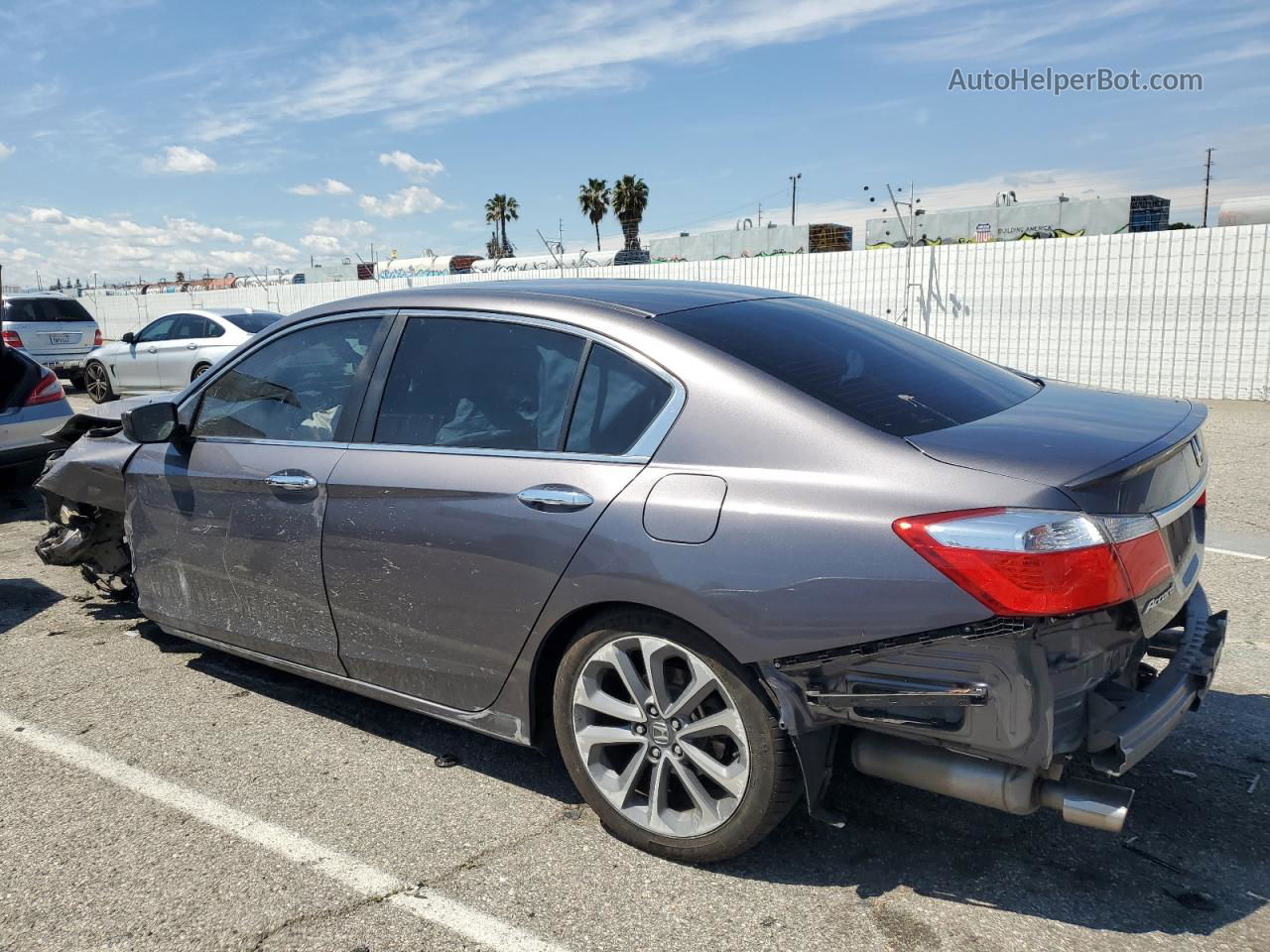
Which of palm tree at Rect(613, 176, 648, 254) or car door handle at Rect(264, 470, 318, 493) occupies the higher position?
palm tree at Rect(613, 176, 648, 254)

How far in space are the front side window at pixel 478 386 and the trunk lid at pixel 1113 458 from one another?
113cm

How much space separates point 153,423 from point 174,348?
12.1 meters

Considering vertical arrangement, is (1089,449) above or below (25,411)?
above

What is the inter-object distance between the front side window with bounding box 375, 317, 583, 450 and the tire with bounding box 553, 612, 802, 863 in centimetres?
68

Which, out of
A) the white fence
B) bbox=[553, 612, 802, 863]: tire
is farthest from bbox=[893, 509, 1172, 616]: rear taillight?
the white fence

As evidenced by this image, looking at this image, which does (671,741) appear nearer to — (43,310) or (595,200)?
(43,310)

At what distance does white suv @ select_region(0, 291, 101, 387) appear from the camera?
16984 mm

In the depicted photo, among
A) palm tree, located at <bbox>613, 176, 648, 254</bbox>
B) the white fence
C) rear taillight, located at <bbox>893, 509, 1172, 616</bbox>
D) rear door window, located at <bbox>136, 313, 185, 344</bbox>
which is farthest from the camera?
palm tree, located at <bbox>613, 176, 648, 254</bbox>

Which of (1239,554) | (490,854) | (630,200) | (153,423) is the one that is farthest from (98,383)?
(630,200)

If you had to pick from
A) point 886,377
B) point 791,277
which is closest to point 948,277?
point 791,277

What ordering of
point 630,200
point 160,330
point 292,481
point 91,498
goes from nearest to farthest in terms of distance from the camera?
point 292,481, point 91,498, point 160,330, point 630,200

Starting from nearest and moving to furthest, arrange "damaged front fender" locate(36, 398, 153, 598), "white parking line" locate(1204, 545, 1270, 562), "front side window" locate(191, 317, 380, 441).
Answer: "front side window" locate(191, 317, 380, 441) → "damaged front fender" locate(36, 398, 153, 598) → "white parking line" locate(1204, 545, 1270, 562)

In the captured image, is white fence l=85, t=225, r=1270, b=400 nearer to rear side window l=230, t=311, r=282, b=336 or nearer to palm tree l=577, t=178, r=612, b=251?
rear side window l=230, t=311, r=282, b=336

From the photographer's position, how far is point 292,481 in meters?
3.55
